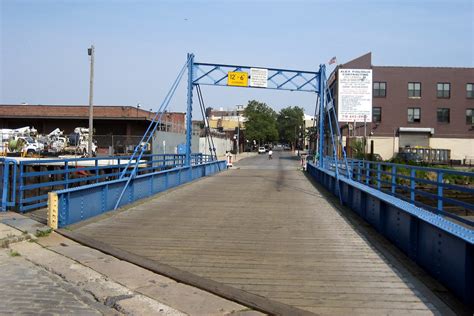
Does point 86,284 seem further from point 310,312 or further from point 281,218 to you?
point 281,218

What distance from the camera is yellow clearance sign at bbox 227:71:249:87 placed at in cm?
2889

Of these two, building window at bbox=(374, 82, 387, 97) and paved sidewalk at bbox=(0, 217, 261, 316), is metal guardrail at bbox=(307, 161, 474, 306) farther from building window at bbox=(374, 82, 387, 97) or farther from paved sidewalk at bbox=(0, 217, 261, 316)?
building window at bbox=(374, 82, 387, 97)

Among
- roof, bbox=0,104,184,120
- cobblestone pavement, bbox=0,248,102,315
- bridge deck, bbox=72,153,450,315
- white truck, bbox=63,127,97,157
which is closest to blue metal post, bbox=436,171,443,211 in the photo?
bridge deck, bbox=72,153,450,315

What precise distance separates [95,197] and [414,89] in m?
55.9

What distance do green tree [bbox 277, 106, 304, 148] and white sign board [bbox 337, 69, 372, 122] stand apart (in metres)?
131

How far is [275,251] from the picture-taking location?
8.28 m

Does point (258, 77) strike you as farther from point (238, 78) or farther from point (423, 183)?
point (423, 183)

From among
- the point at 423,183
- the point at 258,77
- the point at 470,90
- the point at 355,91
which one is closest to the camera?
the point at 423,183

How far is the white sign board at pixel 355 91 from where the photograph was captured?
A: 23172mm

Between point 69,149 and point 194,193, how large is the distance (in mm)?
29849

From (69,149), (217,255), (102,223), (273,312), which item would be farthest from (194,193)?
(69,149)

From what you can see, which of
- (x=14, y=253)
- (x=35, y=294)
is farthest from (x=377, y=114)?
(x=35, y=294)

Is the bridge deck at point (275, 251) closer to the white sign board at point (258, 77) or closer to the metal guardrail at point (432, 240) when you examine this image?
the metal guardrail at point (432, 240)

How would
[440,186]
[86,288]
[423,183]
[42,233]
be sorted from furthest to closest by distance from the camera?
[423,183]
[42,233]
[440,186]
[86,288]
